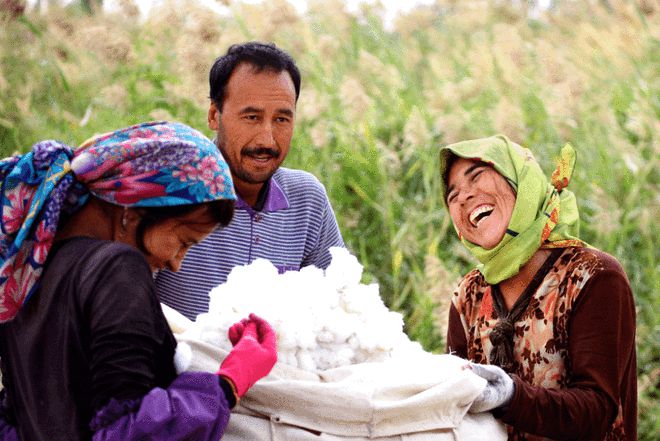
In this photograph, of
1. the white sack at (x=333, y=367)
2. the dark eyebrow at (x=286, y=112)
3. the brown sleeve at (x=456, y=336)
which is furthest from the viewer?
the dark eyebrow at (x=286, y=112)

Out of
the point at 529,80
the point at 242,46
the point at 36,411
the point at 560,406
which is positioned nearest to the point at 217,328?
the point at 36,411

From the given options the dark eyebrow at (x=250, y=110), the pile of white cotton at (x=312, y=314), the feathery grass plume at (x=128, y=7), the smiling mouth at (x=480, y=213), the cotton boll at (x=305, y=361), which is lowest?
the cotton boll at (x=305, y=361)

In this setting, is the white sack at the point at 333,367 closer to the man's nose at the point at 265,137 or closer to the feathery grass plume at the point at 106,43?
the man's nose at the point at 265,137

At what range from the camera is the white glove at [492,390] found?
7.46 ft

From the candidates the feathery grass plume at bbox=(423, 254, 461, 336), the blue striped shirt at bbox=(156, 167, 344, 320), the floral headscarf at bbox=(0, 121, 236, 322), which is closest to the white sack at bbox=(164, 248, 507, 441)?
the floral headscarf at bbox=(0, 121, 236, 322)

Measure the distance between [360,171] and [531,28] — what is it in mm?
2609

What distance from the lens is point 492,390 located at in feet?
7.55

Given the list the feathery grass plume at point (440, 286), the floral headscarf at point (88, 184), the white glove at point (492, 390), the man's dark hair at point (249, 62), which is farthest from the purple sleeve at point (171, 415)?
the feathery grass plume at point (440, 286)

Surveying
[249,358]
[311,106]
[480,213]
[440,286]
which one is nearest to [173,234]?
[249,358]

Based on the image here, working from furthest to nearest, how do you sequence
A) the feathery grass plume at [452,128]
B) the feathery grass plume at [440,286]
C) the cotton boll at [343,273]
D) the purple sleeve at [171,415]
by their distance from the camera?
1. the feathery grass plume at [452,128]
2. the feathery grass plume at [440,286]
3. the cotton boll at [343,273]
4. the purple sleeve at [171,415]

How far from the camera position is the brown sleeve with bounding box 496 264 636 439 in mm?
2404

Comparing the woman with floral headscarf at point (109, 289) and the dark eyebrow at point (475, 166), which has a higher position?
the dark eyebrow at point (475, 166)

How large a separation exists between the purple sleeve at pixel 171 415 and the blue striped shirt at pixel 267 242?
1099 millimetres

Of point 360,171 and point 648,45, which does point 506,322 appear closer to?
point 360,171
